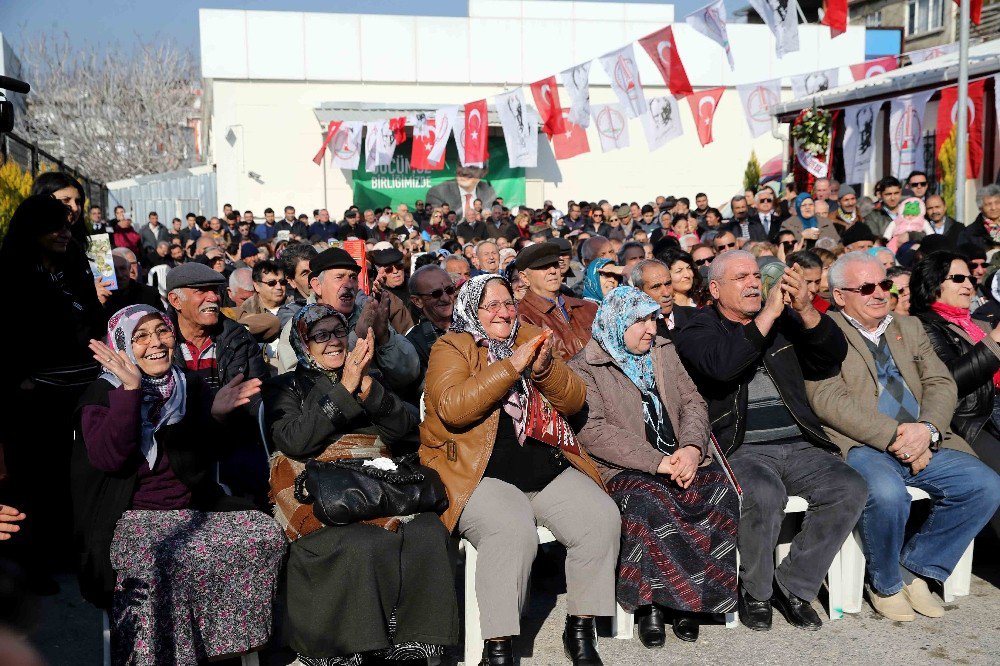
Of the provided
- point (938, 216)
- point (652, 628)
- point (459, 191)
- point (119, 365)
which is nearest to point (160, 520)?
point (119, 365)

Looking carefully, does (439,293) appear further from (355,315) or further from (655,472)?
(655,472)

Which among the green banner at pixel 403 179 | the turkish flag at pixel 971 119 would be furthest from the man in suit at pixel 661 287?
the green banner at pixel 403 179

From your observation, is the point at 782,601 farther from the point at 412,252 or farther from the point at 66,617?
the point at 412,252

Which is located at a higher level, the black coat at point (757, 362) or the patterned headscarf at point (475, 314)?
the patterned headscarf at point (475, 314)

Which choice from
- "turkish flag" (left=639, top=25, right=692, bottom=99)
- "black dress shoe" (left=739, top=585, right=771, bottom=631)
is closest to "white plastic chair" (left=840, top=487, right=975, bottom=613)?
"black dress shoe" (left=739, top=585, right=771, bottom=631)

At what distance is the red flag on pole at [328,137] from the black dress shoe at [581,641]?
1892cm

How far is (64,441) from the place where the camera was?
477cm

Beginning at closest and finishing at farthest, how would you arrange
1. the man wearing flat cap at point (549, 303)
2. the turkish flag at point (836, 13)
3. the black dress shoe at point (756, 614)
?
the black dress shoe at point (756, 614) → the man wearing flat cap at point (549, 303) → the turkish flag at point (836, 13)

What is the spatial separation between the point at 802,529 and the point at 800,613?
38cm

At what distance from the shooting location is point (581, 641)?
12.6 ft

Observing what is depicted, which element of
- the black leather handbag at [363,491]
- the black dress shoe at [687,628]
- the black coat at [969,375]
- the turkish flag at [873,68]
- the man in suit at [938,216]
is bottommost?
the black dress shoe at [687,628]

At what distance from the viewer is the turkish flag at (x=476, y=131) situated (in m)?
19.3

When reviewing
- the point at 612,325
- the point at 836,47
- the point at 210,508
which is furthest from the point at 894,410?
the point at 836,47

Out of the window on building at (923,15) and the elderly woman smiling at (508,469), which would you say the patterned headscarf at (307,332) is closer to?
the elderly woman smiling at (508,469)
